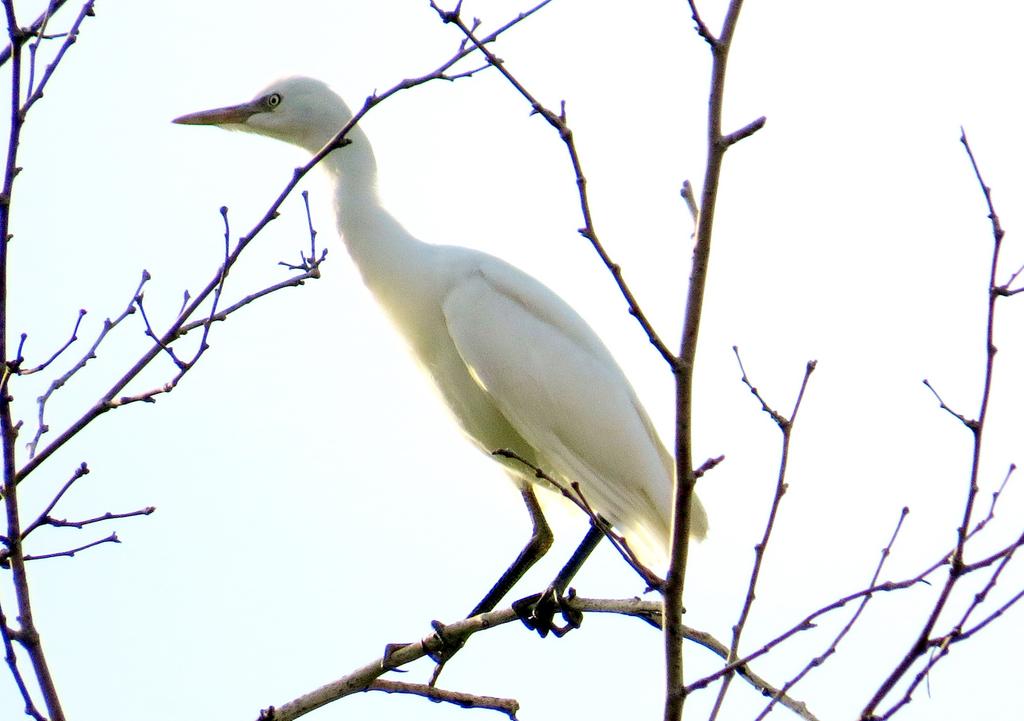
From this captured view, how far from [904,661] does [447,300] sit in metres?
3.92

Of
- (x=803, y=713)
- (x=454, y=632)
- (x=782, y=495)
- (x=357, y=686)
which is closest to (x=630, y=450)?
(x=454, y=632)

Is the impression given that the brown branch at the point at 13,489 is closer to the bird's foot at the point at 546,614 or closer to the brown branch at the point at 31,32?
the brown branch at the point at 31,32

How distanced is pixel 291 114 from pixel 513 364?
1.84m

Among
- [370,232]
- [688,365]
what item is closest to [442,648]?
[370,232]

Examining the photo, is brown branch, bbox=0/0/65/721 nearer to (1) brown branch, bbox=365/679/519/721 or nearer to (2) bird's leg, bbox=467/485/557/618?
(1) brown branch, bbox=365/679/519/721

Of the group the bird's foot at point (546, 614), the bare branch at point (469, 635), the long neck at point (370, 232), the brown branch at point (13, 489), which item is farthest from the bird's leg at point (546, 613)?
the brown branch at point (13, 489)

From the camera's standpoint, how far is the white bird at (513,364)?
5812mm

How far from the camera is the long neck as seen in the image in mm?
6207

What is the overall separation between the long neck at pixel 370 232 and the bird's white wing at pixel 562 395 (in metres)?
0.30

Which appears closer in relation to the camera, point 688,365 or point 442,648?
Answer: point 688,365

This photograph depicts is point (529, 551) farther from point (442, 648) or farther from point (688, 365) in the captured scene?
point (688, 365)

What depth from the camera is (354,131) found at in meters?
6.52

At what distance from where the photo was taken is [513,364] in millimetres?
5941

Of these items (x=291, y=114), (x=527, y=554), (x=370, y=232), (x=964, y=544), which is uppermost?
(x=291, y=114)
